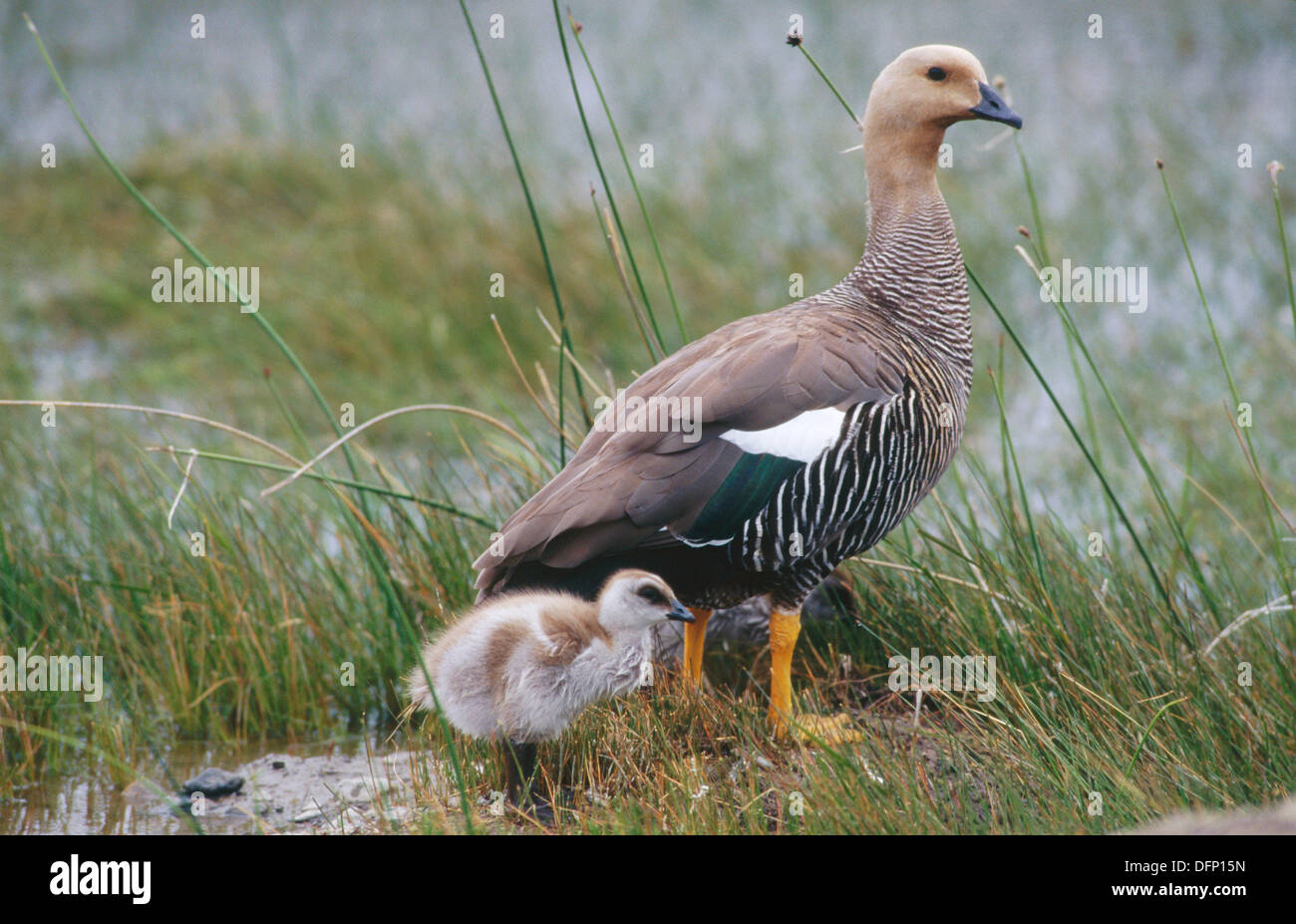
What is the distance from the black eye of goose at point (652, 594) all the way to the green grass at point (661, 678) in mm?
523

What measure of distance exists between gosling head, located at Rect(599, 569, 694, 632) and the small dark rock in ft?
4.93

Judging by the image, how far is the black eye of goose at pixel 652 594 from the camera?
11.6 ft

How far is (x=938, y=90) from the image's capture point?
4352 millimetres

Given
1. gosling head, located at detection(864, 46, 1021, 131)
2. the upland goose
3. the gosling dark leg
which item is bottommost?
the gosling dark leg

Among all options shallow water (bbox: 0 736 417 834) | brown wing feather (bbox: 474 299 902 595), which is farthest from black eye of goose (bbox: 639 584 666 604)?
shallow water (bbox: 0 736 417 834)

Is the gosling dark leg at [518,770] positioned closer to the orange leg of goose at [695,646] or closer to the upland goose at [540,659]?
the upland goose at [540,659]

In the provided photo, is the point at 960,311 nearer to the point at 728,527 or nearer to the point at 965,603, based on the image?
the point at 965,603

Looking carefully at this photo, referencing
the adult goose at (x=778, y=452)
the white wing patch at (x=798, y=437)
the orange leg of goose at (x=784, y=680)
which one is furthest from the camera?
the orange leg of goose at (x=784, y=680)

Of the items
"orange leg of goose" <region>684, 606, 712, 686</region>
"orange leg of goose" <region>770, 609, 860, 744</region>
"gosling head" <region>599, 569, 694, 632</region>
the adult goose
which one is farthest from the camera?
"orange leg of goose" <region>684, 606, 712, 686</region>

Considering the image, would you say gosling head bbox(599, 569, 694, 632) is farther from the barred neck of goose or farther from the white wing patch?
the barred neck of goose

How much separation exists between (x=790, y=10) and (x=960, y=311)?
8235mm

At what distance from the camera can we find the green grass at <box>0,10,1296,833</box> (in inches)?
147

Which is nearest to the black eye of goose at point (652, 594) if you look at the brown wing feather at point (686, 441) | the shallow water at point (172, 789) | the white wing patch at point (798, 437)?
the brown wing feather at point (686, 441)
